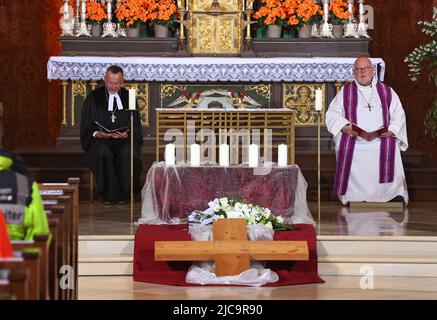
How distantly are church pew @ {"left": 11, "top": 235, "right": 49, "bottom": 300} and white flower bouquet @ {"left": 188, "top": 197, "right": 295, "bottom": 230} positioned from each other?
4.19 m

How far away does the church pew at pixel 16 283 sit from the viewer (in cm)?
493

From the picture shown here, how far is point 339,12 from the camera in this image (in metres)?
14.4

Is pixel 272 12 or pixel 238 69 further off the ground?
pixel 272 12

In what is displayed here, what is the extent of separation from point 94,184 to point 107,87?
113 cm

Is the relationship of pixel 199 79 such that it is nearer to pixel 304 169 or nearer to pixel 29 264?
pixel 304 169

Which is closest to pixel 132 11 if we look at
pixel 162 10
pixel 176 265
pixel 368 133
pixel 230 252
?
pixel 162 10

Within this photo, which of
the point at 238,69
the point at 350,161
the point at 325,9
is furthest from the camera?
the point at 325,9

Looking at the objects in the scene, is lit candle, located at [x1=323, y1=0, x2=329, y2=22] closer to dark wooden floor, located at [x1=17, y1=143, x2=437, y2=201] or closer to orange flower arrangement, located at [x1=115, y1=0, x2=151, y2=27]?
dark wooden floor, located at [x1=17, y1=143, x2=437, y2=201]

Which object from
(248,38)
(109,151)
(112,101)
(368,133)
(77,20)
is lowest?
(109,151)

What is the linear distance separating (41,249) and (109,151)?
7.17m

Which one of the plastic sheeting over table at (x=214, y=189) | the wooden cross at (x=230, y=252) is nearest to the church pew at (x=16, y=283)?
the wooden cross at (x=230, y=252)

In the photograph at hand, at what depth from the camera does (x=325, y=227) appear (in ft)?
35.7

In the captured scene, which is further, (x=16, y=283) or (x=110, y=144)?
(x=110, y=144)

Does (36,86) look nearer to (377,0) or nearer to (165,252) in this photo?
(377,0)
